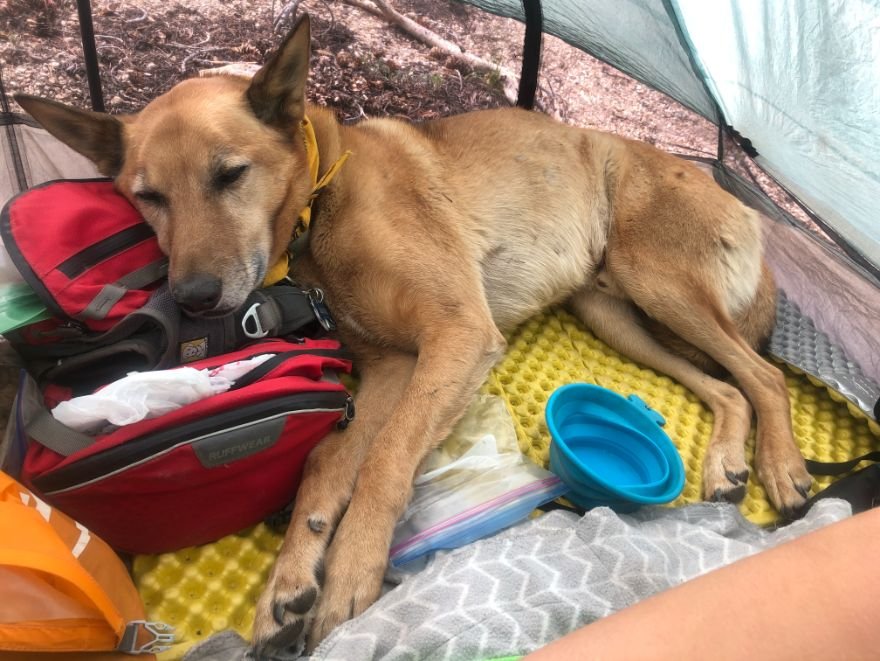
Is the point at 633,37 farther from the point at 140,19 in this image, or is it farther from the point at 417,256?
the point at 140,19

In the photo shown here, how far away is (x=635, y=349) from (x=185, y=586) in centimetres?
224

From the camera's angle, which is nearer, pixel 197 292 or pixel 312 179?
pixel 197 292

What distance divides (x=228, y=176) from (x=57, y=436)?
1.05 metres

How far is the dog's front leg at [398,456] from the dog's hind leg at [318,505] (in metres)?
0.06

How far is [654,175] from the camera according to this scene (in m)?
3.03

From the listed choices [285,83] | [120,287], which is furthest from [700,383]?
[120,287]

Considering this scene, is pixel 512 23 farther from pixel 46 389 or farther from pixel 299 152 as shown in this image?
pixel 46 389

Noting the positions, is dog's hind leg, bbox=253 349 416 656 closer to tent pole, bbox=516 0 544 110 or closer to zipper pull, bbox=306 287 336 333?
zipper pull, bbox=306 287 336 333

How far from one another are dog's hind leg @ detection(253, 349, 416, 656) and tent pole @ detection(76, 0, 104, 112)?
2.06 metres

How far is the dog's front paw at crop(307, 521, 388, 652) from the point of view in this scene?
175 cm

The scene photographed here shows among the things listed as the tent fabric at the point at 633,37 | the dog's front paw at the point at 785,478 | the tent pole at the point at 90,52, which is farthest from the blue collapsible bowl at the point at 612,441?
the tent pole at the point at 90,52

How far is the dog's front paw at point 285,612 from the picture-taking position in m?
1.70

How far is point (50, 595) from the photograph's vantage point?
1341 mm

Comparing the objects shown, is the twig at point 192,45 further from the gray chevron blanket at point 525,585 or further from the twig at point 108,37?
the gray chevron blanket at point 525,585
